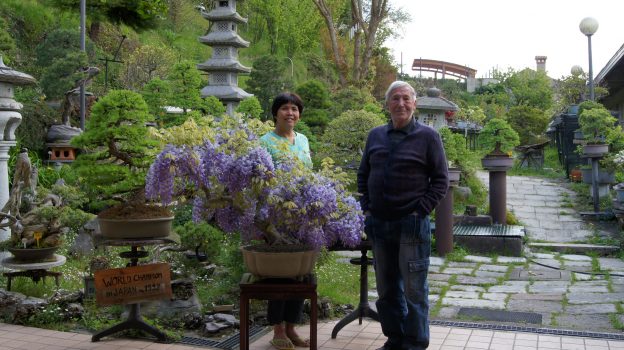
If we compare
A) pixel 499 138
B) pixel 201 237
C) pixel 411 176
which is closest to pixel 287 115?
pixel 411 176

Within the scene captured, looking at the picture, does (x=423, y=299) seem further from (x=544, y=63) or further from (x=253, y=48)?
(x=544, y=63)

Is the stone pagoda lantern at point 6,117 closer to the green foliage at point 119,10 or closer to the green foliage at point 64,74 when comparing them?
the green foliage at point 119,10

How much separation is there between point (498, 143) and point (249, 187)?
21.4 feet

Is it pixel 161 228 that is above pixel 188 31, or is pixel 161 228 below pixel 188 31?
below

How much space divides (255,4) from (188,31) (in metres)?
3.32

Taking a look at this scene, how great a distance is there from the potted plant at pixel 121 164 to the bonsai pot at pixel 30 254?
120 cm

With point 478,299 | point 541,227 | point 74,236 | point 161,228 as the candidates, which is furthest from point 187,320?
point 541,227

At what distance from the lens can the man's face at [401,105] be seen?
3682 millimetres

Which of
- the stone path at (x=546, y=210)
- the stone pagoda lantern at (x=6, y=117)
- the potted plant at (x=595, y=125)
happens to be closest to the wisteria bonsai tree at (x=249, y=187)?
the stone pagoda lantern at (x=6, y=117)

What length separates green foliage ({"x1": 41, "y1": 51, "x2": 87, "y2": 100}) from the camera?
10891 millimetres

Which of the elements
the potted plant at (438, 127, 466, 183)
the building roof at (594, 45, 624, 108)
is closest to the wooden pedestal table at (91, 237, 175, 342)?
the potted plant at (438, 127, 466, 183)

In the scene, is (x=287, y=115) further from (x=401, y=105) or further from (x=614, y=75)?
(x=614, y=75)

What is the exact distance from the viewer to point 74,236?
7.70m

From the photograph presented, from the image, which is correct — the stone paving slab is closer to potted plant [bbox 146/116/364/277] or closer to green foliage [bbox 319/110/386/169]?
potted plant [bbox 146/116/364/277]
